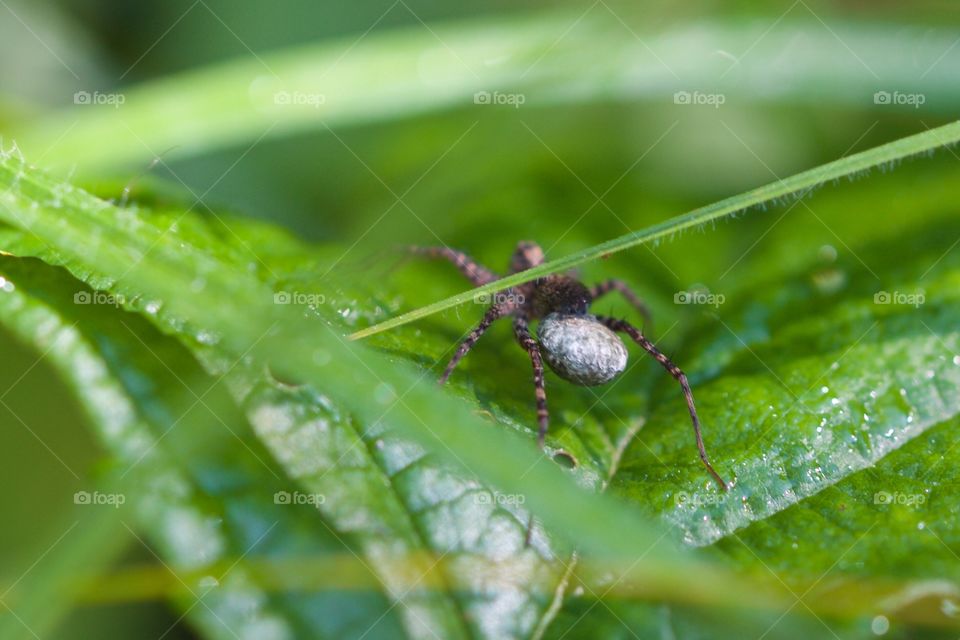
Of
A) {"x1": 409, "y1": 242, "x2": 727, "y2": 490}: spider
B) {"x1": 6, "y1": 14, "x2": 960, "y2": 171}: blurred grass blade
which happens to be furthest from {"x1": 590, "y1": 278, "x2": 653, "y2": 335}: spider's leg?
{"x1": 6, "y1": 14, "x2": 960, "y2": 171}: blurred grass blade

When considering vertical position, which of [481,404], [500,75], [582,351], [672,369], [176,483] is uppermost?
[500,75]

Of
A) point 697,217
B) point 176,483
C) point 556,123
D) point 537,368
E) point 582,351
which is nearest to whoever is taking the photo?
point 176,483

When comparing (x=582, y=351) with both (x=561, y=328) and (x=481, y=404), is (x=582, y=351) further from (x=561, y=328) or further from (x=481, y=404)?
(x=481, y=404)

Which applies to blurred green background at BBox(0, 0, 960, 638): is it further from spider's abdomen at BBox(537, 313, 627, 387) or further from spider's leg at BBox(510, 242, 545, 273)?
spider's abdomen at BBox(537, 313, 627, 387)

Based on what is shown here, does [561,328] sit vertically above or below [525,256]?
below

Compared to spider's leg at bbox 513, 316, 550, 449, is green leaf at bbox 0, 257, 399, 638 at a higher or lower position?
lower

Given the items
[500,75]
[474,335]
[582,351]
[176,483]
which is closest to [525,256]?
[474,335]

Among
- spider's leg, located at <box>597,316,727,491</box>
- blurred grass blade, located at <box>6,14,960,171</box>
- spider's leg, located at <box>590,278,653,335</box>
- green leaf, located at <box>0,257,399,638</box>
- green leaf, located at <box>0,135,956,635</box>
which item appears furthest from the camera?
blurred grass blade, located at <box>6,14,960,171</box>

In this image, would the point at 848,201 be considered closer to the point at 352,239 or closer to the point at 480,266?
the point at 480,266
